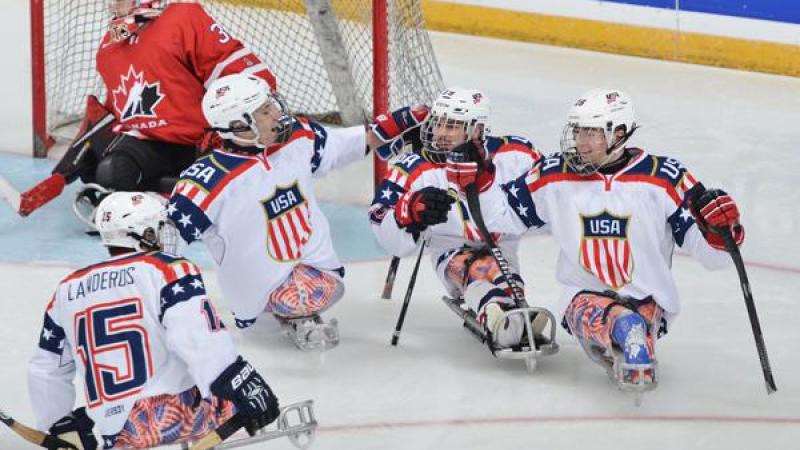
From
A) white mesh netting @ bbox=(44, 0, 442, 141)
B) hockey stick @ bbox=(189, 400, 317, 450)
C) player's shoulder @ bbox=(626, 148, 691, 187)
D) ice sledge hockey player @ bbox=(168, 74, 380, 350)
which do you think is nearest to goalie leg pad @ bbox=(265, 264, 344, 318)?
ice sledge hockey player @ bbox=(168, 74, 380, 350)

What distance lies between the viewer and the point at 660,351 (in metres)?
5.43

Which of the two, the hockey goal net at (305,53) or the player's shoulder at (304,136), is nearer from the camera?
the player's shoulder at (304,136)

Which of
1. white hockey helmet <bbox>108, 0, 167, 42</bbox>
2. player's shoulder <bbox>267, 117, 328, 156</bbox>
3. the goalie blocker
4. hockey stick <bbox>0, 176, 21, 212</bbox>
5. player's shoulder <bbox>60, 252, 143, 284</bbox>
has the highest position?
player's shoulder <bbox>60, 252, 143, 284</bbox>

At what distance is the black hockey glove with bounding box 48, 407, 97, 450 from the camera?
13.8 ft

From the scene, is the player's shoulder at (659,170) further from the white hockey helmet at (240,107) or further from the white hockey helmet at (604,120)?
the white hockey helmet at (240,107)

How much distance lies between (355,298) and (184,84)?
1146 mm

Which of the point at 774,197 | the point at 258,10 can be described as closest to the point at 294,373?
the point at 774,197

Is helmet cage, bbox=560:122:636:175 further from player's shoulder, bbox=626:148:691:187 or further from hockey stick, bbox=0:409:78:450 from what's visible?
hockey stick, bbox=0:409:78:450

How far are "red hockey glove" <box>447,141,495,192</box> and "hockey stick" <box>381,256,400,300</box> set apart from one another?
0.43m

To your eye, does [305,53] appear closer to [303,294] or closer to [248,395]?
[303,294]

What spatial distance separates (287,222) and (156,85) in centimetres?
143

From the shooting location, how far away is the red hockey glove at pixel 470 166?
17.5ft

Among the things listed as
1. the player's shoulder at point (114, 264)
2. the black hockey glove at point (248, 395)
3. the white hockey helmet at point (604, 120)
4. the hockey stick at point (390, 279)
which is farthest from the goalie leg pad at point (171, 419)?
the hockey stick at point (390, 279)

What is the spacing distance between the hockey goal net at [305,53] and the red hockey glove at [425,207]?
6.07ft
